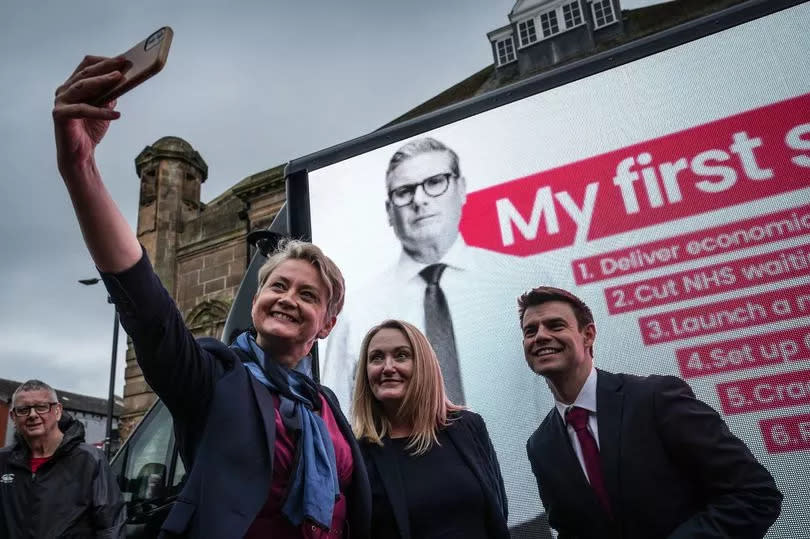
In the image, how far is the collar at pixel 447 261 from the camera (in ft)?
8.97

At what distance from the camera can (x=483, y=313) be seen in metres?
2.60

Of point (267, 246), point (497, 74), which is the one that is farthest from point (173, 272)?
point (267, 246)

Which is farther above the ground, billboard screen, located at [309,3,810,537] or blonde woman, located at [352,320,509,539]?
billboard screen, located at [309,3,810,537]

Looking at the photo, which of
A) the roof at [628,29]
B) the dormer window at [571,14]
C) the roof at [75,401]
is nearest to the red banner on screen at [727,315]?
the roof at [628,29]

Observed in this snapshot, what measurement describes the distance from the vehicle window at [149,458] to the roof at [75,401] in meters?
39.6

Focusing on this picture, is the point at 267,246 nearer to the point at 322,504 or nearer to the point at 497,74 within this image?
the point at 322,504

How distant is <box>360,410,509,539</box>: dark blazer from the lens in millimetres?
2039

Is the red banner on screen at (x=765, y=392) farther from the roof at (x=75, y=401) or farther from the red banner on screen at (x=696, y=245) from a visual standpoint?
the roof at (x=75, y=401)

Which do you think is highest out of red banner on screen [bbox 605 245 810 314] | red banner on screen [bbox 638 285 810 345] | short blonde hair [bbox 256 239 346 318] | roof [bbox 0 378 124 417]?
roof [bbox 0 378 124 417]

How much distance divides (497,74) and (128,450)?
12921 millimetres

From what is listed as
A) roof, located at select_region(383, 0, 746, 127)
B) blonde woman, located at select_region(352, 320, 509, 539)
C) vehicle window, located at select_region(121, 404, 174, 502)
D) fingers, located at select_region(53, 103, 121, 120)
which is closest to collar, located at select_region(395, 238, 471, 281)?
blonde woman, located at select_region(352, 320, 509, 539)

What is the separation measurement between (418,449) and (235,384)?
3.38 feet

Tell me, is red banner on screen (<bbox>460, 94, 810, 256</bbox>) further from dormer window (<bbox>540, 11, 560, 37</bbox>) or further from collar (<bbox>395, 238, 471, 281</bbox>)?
dormer window (<bbox>540, 11, 560, 37</bbox>)

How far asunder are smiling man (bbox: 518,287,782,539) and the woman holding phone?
91 cm
